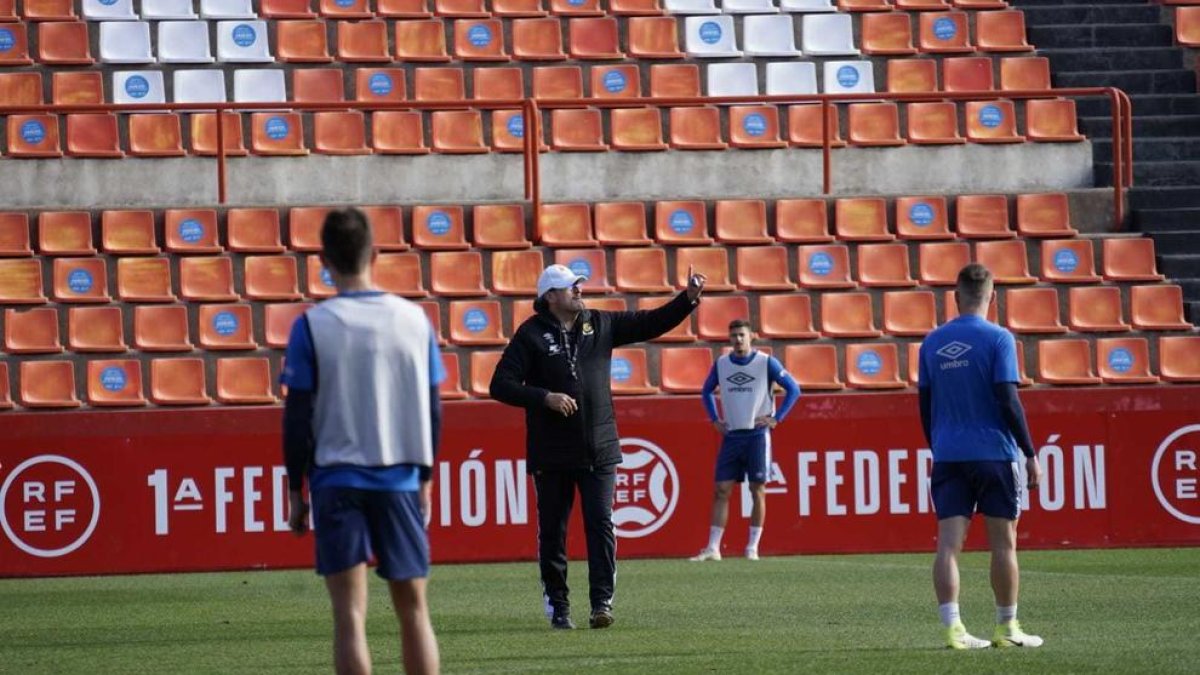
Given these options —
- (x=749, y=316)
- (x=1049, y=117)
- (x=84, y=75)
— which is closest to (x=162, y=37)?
(x=84, y=75)

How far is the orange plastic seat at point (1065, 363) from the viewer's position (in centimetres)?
1969

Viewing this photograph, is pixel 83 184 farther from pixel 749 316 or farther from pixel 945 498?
pixel 945 498

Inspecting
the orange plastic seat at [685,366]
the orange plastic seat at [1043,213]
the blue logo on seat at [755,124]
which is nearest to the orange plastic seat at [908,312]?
the orange plastic seat at [1043,213]

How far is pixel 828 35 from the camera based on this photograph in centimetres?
2294

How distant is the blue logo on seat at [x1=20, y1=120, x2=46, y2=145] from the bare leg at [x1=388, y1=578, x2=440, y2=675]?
15.0 m

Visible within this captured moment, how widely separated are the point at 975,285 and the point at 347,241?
3946 mm

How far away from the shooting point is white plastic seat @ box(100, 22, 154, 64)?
851 inches

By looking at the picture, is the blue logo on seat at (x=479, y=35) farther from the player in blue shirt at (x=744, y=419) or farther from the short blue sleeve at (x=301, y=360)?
the short blue sleeve at (x=301, y=360)

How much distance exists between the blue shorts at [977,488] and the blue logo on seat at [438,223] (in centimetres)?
1068

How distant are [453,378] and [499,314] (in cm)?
83

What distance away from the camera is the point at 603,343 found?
11.6 metres

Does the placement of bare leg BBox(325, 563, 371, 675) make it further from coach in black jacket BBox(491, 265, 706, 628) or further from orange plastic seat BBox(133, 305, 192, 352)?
orange plastic seat BBox(133, 305, 192, 352)

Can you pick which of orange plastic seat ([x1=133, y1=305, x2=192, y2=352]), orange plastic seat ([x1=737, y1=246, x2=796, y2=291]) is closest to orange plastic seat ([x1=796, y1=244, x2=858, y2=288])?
orange plastic seat ([x1=737, y1=246, x2=796, y2=291])

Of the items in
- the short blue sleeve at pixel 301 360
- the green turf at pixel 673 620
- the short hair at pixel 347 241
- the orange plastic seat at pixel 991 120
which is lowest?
the green turf at pixel 673 620
